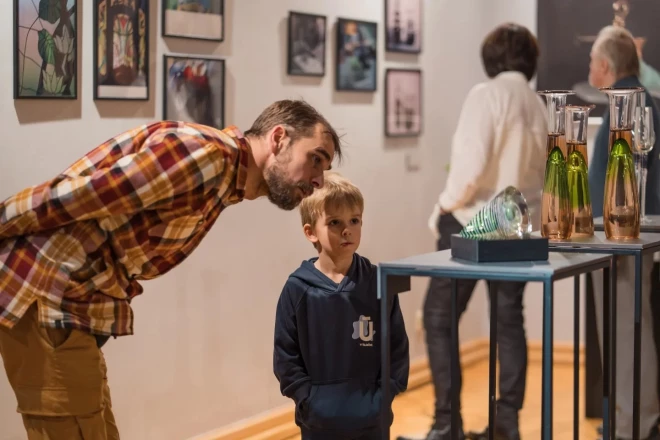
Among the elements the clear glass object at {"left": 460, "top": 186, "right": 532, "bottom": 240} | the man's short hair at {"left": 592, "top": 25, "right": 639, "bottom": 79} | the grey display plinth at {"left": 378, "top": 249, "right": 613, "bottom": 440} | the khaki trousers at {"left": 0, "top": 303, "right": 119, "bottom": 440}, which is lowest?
the khaki trousers at {"left": 0, "top": 303, "right": 119, "bottom": 440}

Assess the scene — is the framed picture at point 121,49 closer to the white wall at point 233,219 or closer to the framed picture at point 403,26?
the white wall at point 233,219

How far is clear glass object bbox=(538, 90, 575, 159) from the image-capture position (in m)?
2.47

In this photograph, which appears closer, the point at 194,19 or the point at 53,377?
the point at 53,377

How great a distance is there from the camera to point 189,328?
3629mm

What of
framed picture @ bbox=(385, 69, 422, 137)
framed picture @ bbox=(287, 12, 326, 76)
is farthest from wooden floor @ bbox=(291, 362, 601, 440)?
framed picture @ bbox=(287, 12, 326, 76)

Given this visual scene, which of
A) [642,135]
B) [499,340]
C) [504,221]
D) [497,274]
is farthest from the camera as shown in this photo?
[499,340]

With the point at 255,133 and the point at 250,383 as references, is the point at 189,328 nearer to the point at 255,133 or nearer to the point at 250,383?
the point at 250,383

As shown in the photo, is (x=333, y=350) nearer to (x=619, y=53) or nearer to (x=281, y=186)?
(x=281, y=186)

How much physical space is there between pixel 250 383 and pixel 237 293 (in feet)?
1.25

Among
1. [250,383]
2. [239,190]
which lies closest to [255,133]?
[239,190]

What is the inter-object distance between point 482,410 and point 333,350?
2245 mm

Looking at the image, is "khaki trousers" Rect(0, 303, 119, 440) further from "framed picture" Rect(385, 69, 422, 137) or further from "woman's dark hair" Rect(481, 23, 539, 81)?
"framed picture" Rect(385, 69, 422, 137)

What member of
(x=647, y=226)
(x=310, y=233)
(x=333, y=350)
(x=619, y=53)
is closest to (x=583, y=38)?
(x=619, y=53)

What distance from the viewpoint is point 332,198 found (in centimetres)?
264
